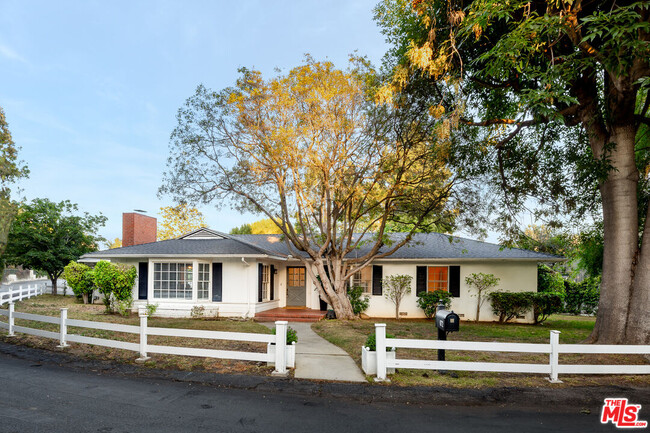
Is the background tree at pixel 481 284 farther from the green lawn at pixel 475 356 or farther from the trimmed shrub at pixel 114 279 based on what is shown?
the trimmed shrub at pixel 114 279

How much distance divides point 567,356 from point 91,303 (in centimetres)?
2284

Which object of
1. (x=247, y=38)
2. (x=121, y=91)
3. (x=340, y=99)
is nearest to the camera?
(x=340, y=99)

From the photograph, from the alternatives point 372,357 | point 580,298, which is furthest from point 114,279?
point 580,298

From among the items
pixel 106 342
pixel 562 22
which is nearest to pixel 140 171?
pixel 106 342

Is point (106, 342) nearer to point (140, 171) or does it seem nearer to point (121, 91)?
point (121, 91)

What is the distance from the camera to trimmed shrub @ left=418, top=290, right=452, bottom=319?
16.8m

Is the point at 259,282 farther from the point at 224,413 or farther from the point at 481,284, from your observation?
the point at 224,413

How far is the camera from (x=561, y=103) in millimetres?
10180

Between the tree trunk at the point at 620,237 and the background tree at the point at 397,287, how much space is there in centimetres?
853

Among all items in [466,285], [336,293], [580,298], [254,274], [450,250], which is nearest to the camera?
[336,293]

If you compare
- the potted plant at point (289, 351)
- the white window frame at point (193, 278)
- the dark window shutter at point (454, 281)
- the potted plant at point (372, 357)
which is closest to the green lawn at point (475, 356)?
the potted plant at point (372, 357)

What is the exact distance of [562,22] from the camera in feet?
24.5

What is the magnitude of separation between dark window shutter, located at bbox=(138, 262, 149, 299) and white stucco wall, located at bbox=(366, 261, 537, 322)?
989cm

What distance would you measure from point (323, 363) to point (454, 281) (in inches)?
423
